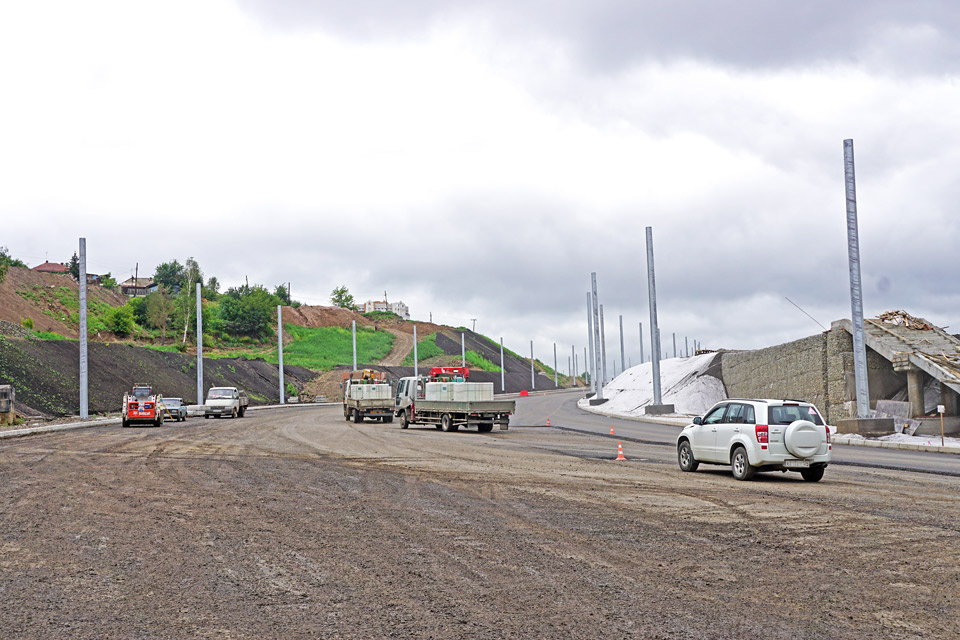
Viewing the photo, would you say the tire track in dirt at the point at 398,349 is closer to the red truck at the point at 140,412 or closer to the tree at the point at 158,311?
the tree at the point at 158,311

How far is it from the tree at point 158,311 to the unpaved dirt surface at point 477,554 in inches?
3534

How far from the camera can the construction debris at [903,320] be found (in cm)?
3456

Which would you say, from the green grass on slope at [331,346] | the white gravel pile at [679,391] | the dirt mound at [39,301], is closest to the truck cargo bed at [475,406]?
the white gravel pile at [679,391]

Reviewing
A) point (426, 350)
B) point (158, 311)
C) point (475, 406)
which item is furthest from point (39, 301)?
point (475, 406)

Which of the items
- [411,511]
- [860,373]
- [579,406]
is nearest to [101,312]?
[579,406]

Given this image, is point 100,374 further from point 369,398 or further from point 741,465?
point 741,465

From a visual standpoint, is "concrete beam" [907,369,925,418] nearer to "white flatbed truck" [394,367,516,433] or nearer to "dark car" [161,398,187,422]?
"white flatbed truck" [394,367,516,433]

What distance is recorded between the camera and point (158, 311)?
103000 millimetres

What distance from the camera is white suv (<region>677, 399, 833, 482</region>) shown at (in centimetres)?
Answer: 1609

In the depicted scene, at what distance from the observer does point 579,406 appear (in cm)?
6919

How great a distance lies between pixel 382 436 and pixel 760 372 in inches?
851

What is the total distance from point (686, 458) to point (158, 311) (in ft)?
312

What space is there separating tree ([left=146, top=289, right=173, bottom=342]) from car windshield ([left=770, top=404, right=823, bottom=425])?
95616 mm

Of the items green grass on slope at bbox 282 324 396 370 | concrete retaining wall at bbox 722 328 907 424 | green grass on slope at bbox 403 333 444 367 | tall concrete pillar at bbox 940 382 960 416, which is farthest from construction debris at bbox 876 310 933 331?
green grass on slope at bbox 403 333 444 367
